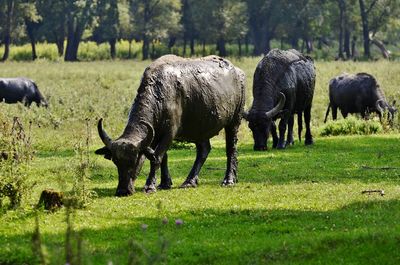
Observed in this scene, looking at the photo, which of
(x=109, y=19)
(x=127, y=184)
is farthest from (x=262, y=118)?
(x=109, y=19)

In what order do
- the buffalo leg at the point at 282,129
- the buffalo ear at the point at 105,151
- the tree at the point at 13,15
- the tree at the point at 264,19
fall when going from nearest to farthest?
the buffalo ear at the point at 105,151, the buffalo leg at the point at 282,129, the tree at the point at 13,15, the tree at the point at 264,19

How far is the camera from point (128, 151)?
1435 centimetres

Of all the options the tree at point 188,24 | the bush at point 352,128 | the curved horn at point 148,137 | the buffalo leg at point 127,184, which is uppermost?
the tree at point 188,24

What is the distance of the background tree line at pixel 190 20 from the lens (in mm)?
89375

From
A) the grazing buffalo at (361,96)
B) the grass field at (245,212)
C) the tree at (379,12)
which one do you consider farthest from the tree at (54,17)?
the grass field at (245,212)

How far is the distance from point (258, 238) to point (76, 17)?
79.7 m

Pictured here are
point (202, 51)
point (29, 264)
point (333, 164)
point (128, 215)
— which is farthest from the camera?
point (202, 51)

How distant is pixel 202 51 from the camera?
102 meters

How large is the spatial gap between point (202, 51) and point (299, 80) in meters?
78.8

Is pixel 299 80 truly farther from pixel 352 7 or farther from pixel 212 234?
pixel 352 7

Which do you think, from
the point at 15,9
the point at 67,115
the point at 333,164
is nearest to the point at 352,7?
the point at 15,9

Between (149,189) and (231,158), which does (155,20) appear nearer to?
(231,158)

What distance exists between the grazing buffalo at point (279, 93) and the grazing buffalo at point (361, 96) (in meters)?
6.41

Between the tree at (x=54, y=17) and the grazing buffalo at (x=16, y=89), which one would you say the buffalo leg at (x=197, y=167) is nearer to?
the grazing buffalo at (x=16, y=89)
